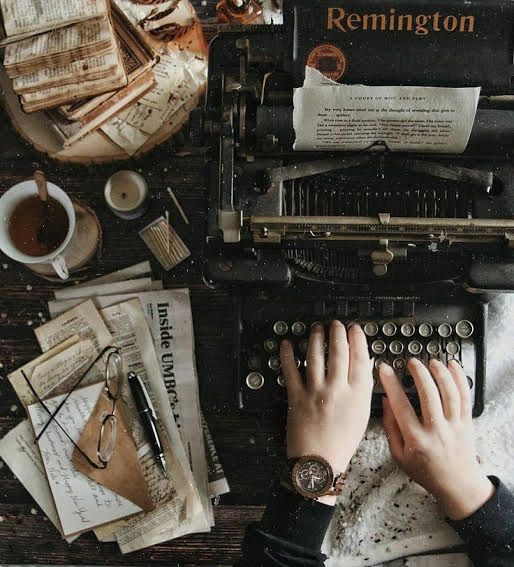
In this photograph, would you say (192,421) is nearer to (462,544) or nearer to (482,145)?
(462,544)

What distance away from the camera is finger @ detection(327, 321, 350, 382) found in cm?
127

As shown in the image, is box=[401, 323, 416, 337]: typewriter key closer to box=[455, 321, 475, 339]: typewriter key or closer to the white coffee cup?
box=[455, 321, 475, 339]: typewriter key

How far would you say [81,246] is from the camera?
1.45m

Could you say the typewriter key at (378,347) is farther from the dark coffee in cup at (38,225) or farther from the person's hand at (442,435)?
the dark coffee in cup at (38,225)

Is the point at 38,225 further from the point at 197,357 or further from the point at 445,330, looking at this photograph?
the point at 445,330

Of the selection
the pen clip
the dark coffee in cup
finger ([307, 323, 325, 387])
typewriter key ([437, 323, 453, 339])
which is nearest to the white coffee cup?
the dark coffee in cup

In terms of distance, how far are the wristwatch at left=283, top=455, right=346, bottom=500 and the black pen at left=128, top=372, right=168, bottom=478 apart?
0.29 meters

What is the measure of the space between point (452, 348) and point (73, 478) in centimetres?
79

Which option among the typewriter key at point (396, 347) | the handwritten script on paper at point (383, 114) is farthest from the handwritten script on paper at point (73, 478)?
the handwritten script on paper at point (383, 114)

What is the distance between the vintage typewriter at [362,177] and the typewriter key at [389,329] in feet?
0.12

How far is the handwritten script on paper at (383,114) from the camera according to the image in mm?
1068

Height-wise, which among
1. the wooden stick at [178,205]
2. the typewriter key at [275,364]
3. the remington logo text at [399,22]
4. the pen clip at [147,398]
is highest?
the remington logo text at [399,22]

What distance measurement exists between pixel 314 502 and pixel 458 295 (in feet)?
1.49

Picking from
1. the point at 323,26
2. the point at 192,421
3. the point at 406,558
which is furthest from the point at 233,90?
the point at 406,558
